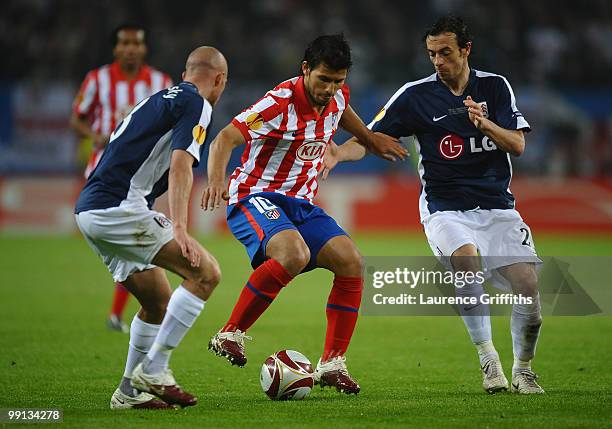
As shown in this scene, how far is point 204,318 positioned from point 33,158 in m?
10.3

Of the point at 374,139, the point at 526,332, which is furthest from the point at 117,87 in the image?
the point at 526,332

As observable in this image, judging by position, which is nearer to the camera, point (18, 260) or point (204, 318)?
point (204, 318)

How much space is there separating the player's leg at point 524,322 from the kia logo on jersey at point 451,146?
0.83 metres

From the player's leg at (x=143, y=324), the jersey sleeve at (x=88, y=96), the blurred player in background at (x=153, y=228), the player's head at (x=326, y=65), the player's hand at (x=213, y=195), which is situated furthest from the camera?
the jersey sleeve at (x=88, y=96)

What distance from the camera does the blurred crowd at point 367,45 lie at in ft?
63.0

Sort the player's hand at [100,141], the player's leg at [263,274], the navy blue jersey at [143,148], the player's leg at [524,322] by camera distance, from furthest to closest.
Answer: the player's hand at [100,141] → the player's leg at [524,322] → the player's leg at [263,274] → the navy blue jersey at [143,148]

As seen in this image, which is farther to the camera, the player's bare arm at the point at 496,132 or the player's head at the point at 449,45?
the player's head at the point at 449,45

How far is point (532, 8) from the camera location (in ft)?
72.3

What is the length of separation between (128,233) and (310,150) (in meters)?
1.53

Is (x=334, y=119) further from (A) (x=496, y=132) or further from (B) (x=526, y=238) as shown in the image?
(B) (x=526, y=238)

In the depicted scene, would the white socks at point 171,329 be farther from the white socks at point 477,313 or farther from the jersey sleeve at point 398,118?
the jersey sleeve at point 398,118

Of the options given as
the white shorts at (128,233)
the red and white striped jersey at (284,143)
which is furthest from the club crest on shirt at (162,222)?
the red and white striped jersey at (284,143)

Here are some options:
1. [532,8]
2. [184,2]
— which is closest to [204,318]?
[184,2]

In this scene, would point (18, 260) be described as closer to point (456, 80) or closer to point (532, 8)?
point (456, 80)
